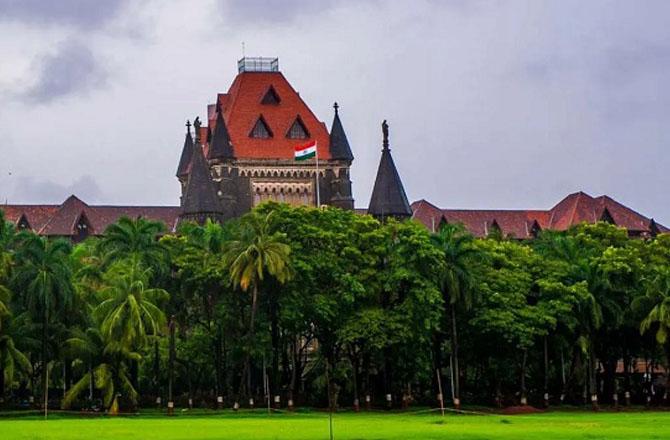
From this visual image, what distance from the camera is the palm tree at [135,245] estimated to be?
89.8 meters

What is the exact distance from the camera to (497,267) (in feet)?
302

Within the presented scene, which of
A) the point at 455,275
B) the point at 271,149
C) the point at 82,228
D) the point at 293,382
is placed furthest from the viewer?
the point at 82,228

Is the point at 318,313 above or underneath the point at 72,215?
underneath

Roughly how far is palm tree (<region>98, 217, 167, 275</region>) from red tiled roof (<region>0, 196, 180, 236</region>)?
4306 cm

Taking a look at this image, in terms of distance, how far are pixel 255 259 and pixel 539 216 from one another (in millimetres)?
78862

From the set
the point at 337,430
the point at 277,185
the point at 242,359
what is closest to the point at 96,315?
the point at 242,359

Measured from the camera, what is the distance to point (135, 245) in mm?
92188

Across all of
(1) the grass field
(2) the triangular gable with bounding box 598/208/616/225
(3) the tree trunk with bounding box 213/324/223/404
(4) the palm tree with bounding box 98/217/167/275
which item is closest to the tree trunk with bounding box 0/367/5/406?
(1) the grass field

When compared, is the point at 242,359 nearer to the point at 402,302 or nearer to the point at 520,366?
the point at 402,302

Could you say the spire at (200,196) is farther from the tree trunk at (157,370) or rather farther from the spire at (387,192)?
the tree trunk at (157,370)

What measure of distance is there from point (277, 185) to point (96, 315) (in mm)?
56310

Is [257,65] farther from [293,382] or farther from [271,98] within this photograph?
[293,382]

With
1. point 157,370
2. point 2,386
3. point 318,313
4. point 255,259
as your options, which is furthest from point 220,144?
point 255,259

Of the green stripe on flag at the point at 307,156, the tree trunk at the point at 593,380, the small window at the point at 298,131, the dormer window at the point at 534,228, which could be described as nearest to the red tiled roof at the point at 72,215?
the small window at the point at 298,131
